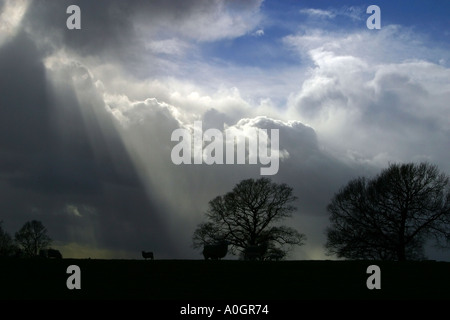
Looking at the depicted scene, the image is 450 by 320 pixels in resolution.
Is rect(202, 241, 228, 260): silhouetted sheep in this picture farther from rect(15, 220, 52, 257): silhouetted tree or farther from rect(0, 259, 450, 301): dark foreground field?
rect(15, 220, 52, 257): silhouetted tree

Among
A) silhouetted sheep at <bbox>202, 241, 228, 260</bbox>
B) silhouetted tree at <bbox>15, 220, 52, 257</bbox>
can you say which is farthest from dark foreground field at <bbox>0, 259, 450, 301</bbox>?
silhouetted tree at <bbox>15, 220, 52, 257</bbox>

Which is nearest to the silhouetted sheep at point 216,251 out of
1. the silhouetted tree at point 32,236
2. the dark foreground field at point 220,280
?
the dark foreground field at point 220,280

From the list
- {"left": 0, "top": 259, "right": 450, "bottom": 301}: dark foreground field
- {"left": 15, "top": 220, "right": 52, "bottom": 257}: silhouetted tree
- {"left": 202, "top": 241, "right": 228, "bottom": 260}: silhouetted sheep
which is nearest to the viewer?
{"left": 0, "top": 259, "right": 450, "bottom": 301}: dark foreground field

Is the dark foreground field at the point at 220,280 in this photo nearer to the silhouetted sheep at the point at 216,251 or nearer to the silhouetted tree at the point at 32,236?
the silhouetted sheep at the point at 216,251

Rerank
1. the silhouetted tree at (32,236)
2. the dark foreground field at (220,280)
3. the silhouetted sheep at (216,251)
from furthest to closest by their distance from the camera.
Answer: the silhouetted tree at (32,236) → the silhouetted sheep at (216,251) → the dark foreground field at (220,280)

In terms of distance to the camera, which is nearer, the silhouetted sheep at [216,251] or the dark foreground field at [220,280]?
the dark foreground field at [220,280]

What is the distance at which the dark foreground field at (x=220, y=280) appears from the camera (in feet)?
78.9

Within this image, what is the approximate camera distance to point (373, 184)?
58.1 meters

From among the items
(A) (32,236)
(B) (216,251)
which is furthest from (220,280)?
(A) (32,236)

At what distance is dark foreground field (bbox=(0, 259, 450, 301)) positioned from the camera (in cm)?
2406

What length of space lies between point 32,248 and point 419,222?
4667cm
